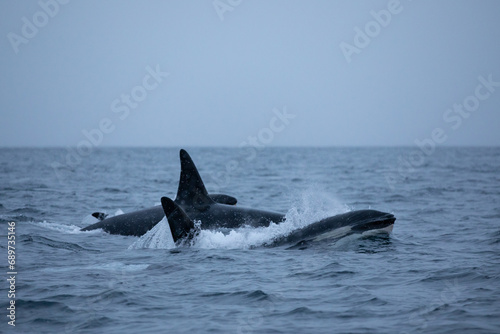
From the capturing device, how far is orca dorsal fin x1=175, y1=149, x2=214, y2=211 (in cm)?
1587

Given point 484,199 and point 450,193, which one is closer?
point 484,199

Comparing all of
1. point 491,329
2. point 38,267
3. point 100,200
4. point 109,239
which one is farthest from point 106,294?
point 100,200

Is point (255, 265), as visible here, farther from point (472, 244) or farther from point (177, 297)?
point (472, 244)

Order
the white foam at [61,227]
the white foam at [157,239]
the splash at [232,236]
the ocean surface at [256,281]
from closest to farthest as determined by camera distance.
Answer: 1. the ocean surface at [256,281]
2. the splash at [232,236]
3. the white foam at [157,239]
4. the white foam at [61,227]

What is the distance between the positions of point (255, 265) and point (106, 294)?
3340 millimetres

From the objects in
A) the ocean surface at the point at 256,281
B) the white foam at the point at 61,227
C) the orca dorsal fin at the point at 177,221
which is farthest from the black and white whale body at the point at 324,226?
the white foam at the point at 61,227

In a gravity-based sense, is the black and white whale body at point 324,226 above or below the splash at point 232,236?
above

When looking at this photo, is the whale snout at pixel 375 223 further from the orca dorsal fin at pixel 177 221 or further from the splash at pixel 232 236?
the orca dorsal fin at pixel 177 221

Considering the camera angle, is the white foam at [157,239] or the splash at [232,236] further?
the white foam at [157,239]

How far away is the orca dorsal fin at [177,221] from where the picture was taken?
13.8 m

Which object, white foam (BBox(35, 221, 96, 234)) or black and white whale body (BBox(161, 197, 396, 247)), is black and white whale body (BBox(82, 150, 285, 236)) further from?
white foam (BBox(35, 221, 96, 234))

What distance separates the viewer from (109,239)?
16.5 metres

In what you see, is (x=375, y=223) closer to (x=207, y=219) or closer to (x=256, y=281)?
(x=256, y=281)

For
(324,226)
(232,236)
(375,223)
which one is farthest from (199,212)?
(375,223)
